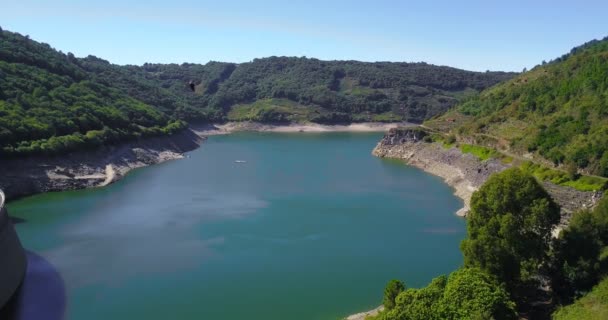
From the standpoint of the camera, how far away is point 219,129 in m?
136

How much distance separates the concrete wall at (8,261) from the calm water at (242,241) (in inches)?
102

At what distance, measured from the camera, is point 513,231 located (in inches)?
894

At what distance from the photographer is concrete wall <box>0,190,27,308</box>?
1009 inches

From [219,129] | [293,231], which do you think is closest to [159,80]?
[219,129]

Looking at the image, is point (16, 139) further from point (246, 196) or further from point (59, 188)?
point (246, 196)

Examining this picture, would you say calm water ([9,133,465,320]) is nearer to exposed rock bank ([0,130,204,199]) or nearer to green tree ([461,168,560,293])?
exposed rock bank ([0,130,204,199])

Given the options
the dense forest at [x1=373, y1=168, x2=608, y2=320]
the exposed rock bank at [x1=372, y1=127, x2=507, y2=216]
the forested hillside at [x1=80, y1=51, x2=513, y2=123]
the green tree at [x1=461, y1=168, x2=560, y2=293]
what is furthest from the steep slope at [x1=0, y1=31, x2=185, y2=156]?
the green tree at [x1=461, y1=168, x2=560, y2=293]

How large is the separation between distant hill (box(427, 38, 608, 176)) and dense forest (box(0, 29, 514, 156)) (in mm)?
41610

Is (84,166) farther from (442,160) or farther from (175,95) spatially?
(175,95)

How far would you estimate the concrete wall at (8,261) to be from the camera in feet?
84.1

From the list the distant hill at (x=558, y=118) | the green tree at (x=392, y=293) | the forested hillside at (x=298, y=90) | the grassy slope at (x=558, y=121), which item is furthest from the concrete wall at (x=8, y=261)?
the forested hillside at (x=298, y=90)

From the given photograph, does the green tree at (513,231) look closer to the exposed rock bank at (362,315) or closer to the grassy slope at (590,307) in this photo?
the grassy slope at (590,307)

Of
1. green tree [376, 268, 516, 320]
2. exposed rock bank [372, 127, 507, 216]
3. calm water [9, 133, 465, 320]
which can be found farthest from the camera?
exposed rock bank [372, 127, 507, 216]

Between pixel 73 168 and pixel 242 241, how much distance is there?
30.5 m
